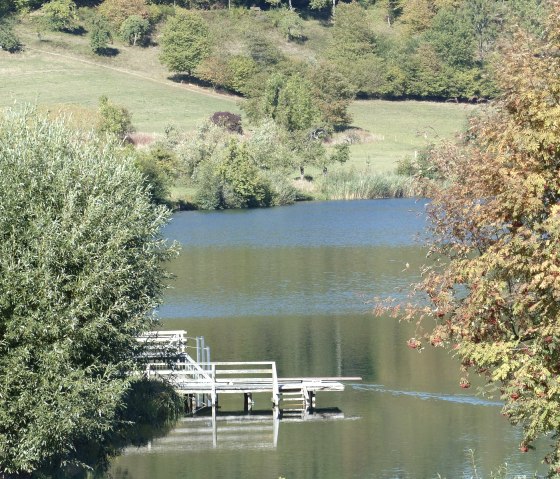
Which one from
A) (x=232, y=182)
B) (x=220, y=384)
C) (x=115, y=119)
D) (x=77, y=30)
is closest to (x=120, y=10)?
(x=77, y=30)

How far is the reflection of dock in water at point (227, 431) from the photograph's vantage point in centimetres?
3150

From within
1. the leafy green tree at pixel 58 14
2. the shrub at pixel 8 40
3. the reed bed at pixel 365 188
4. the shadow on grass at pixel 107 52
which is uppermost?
the leafy green tree at pixel 58 14

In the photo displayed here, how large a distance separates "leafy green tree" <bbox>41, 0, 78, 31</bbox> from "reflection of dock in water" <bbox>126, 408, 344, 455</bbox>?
119 metres

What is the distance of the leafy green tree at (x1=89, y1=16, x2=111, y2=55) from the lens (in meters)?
143

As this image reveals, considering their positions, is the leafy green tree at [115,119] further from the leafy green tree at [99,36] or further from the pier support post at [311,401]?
the pier support post at [311,401]

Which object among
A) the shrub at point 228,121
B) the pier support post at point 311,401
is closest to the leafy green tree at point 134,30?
the shrub at point 228,121

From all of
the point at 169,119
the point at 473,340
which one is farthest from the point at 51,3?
the point at 473,340

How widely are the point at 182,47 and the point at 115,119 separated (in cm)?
3435

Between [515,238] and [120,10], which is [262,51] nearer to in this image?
[120,10]

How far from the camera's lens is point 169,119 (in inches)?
4764

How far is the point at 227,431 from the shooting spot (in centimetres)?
3306

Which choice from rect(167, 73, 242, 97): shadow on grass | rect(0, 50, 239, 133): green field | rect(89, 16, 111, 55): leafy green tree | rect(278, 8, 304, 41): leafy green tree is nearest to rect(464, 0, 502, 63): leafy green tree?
rect(278, 8, 304, 41): leafy green tree

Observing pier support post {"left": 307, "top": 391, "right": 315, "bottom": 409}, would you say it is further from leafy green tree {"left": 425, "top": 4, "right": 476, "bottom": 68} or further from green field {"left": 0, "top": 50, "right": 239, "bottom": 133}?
leafy green tree {"left": 425, "top": 4, "right": 476, "bottom": 68}

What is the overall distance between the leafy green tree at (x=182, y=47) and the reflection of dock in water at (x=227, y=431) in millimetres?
112136
